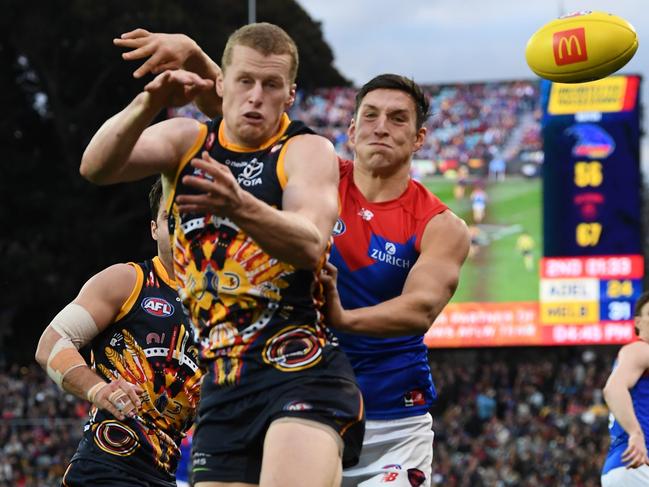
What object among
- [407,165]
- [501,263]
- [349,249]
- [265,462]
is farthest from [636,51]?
[501,263]

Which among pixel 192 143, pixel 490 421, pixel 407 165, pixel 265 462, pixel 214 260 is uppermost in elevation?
pixel 490 421

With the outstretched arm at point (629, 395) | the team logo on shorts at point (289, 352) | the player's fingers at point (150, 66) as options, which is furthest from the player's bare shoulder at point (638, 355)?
the player's fingers at point (150, 66)

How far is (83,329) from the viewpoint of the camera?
18.4ft

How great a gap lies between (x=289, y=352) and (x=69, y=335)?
1.59m

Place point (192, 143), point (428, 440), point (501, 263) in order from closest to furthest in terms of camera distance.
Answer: point (192, 143), point (428, 440), point (501, 263)

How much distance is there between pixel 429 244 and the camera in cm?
559

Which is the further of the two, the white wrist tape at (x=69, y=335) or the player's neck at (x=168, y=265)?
the player's neck at (x=168, y=265)

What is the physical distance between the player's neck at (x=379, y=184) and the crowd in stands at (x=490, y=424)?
55.3 feet

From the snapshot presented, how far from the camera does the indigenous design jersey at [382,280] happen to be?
5.55 m

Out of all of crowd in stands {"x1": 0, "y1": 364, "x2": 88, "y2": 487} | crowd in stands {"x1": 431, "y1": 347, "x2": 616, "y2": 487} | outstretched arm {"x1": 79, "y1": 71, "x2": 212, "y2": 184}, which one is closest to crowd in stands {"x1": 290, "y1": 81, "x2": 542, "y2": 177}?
crowd in stands {"x1": 431, "y1": 347, "x2": 616, "y2": 487}

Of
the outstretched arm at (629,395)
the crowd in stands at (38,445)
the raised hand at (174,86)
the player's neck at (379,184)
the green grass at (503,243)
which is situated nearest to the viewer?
the raised hand at (174,86)

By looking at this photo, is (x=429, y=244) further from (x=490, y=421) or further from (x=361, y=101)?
(x=490, y=421)

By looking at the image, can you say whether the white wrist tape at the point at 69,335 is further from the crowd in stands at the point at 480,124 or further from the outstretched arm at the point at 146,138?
the crowd in stands at the point at 480,124

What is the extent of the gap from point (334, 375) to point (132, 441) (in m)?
1.53
